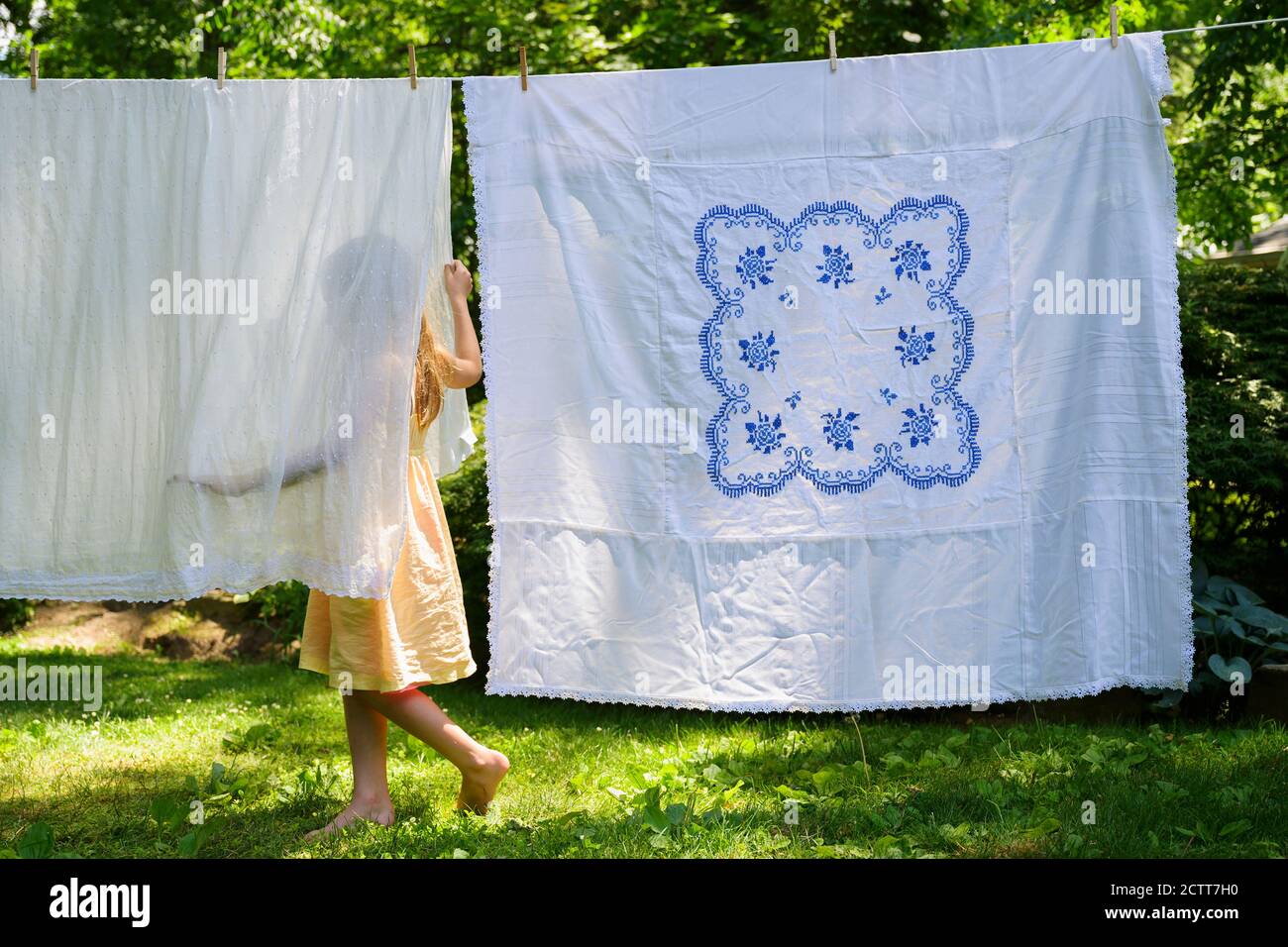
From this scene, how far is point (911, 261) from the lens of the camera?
12.2ft

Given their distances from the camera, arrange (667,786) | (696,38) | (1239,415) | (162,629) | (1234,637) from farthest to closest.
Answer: (696,38) → (162,629) → (1239,415) → (1234,637) → (667,786)

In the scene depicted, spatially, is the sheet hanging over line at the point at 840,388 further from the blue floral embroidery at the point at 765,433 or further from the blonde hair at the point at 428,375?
the blonde hair at the point at 428,375

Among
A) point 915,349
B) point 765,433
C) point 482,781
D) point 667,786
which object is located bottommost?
point 667,786

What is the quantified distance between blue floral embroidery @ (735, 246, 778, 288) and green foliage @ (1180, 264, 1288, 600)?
251 cm

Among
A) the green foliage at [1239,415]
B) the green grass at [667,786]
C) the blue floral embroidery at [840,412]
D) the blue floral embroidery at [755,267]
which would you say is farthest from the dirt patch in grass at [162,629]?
the green foliage at [1239,415]

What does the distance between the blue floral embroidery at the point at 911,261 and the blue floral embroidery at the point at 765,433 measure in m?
0.60

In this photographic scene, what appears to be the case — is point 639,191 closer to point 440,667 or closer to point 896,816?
point 440,667

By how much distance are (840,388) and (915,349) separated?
0.27 metres

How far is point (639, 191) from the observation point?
3.74 metres

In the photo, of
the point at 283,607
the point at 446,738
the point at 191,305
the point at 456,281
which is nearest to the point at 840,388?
the point at 456,281

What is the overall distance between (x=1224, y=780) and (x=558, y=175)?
2.93 m

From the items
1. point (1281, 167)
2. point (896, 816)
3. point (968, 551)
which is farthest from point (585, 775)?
point (1281, 167)

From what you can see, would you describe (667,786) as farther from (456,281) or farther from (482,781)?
(456,281)

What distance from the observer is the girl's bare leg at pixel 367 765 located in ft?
12.0
